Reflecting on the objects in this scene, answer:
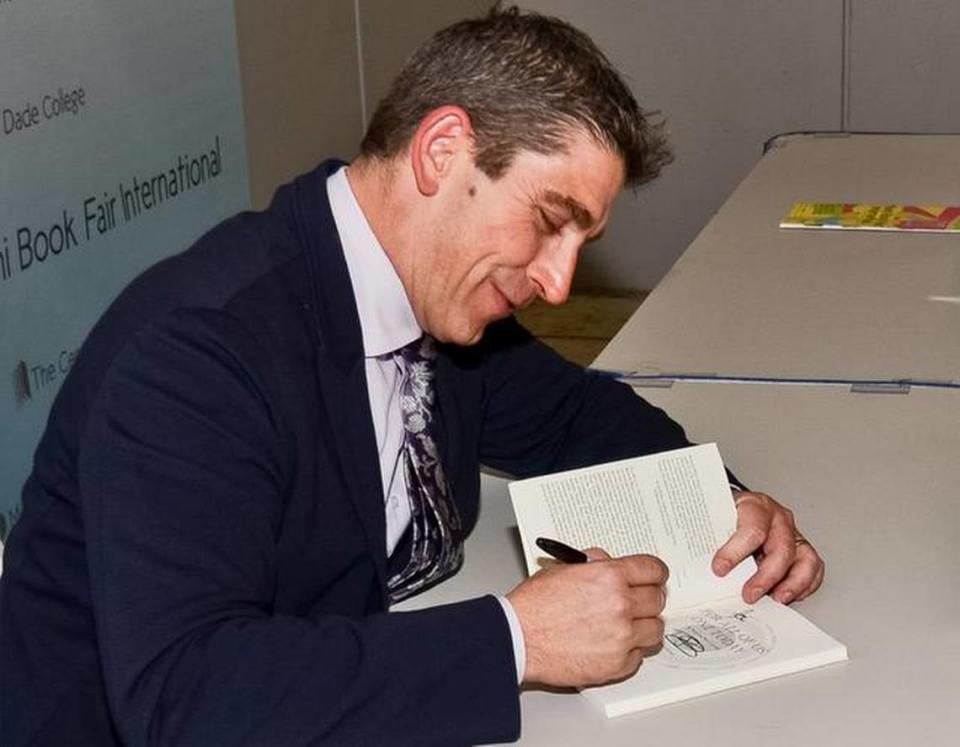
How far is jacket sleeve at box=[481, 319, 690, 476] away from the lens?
2.03 meters

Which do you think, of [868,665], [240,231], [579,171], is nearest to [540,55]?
[579,171]

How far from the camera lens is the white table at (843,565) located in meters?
1.44

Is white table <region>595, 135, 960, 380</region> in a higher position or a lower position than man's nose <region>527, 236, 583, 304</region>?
lower

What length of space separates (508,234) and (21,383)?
174 cm

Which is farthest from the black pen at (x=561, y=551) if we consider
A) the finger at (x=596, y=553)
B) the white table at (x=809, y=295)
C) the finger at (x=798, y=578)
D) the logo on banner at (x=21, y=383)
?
the logo on banner at (x=21, y=383)

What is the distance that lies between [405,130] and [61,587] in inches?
21.3

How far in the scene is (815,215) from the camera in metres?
3.14

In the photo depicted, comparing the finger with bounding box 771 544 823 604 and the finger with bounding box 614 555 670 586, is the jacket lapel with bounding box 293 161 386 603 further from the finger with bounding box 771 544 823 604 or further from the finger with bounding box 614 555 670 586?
the finger with bounding box 771 544 823 604

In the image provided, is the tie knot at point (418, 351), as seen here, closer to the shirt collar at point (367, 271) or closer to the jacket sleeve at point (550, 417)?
the shirt collar at point (367, 271)

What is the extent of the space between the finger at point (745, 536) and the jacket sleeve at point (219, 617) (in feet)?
1.13

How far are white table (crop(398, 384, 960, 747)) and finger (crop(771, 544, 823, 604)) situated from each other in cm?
2

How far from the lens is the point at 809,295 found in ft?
8.88

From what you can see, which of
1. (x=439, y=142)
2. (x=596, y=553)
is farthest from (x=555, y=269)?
(x=596, y=553)

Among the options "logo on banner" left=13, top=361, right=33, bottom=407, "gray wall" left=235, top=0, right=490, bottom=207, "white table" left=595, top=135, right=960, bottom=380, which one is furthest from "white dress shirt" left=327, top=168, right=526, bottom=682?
"gray wall" left=235, top=0, right=490, bottom=207
